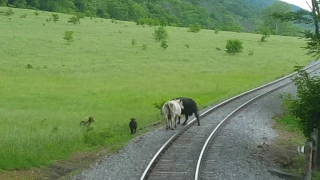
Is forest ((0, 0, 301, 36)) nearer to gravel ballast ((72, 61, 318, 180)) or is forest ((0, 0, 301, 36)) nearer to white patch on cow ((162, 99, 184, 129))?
gravel ballast ((72, 61, 318, 180))

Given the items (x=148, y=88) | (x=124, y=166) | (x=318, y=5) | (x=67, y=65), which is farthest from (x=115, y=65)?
(x=124, y=166)

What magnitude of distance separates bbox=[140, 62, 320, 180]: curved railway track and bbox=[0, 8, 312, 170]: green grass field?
2.42m

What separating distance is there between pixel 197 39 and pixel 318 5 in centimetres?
4803

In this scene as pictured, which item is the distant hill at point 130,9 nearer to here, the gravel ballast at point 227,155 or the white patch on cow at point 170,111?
the gravel ballast at point 227,155

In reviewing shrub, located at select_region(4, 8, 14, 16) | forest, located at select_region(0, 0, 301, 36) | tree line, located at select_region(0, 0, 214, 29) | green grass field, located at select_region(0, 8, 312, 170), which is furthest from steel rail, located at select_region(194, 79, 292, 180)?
tree line, located at select_region(0, 0, 214, 29)

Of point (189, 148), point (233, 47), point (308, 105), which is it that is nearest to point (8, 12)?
point (233, 47)

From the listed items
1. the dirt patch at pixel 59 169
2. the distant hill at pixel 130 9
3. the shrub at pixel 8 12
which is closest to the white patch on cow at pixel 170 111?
the dirt patch at pixel 59 169

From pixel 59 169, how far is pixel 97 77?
2743 cm

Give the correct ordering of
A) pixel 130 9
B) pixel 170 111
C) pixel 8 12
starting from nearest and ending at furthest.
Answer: pixel 170 111
pixel 8 12
pixel 130 9

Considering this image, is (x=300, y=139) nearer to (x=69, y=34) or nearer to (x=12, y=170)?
(x=12, y=170)

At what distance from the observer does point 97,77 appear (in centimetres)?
4181

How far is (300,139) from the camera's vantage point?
2069 centimetres

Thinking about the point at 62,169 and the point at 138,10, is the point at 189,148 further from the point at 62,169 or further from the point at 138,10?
the point at 138,10

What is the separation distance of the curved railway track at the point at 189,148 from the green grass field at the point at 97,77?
7.95 feet
